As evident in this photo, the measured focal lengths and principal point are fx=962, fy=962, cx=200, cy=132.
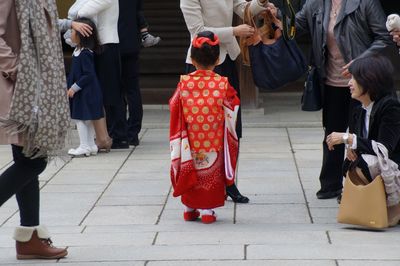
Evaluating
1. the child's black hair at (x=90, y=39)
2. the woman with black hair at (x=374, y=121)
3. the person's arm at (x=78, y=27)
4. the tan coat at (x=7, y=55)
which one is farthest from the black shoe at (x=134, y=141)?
the tan coat at (x=7, y=55)

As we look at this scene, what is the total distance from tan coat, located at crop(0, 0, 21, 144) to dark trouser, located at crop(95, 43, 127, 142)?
13.7 feet

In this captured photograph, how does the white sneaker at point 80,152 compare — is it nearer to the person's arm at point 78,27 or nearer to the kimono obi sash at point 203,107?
the person's arm at point 78,27

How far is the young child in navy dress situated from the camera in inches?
355

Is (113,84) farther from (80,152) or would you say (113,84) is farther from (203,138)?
(203,138)

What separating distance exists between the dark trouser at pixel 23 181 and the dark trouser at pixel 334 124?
2.58 metres

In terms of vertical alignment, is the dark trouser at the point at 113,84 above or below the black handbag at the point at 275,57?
below

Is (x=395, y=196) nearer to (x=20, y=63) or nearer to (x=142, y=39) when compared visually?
(x=20, y=63)

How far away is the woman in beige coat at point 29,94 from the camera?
4.92 m

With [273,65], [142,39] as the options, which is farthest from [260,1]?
[142,39]

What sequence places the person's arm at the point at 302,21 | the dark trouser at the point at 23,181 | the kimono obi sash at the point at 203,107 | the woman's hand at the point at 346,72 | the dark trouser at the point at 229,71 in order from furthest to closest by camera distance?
the person's arm at the point at 302,21 → the dark trouser at the point at 229,71 → the woman's hand at the point at 346,72 → the kimono obi sash at the point at 203,107 → the dark trouser at the point at 23,181

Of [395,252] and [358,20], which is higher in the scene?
[358,20]

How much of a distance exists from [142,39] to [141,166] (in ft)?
5.70

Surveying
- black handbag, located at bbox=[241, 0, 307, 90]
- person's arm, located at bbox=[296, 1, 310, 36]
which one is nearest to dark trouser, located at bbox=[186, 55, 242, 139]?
black handbag, located at bbox=[241, 0, 307, 90]

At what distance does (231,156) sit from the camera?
635 centimetres
